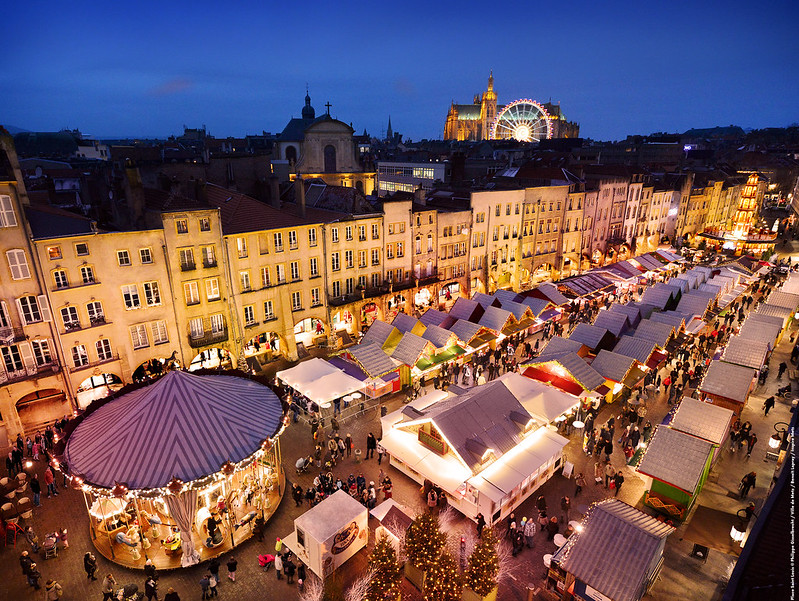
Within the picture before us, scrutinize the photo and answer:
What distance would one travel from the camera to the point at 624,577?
14438 mm

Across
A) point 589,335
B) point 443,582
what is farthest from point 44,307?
point 589,335

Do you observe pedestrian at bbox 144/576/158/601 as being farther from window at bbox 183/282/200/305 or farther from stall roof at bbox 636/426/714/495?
stall roof at bbox 636/426/714/495

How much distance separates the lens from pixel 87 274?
25.7 metres

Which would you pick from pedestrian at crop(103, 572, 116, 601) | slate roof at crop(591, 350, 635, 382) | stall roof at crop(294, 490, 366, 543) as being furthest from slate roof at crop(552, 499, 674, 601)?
pedestrian at crop(103, 572, 116, 601)

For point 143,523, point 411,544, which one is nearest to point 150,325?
point 143,523

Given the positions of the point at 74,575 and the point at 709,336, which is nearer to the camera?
the point at 74,575

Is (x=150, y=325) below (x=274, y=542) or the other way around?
the other way around

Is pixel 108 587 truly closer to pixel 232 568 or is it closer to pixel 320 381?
pixel 232 568

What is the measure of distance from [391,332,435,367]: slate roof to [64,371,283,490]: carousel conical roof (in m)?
10.9

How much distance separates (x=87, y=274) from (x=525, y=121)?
109927 millimetres

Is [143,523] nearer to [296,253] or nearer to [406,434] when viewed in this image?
[406,434]

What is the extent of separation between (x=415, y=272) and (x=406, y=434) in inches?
829

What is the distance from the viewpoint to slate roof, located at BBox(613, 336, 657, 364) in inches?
1148

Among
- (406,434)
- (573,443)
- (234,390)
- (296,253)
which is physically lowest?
(573,443)
